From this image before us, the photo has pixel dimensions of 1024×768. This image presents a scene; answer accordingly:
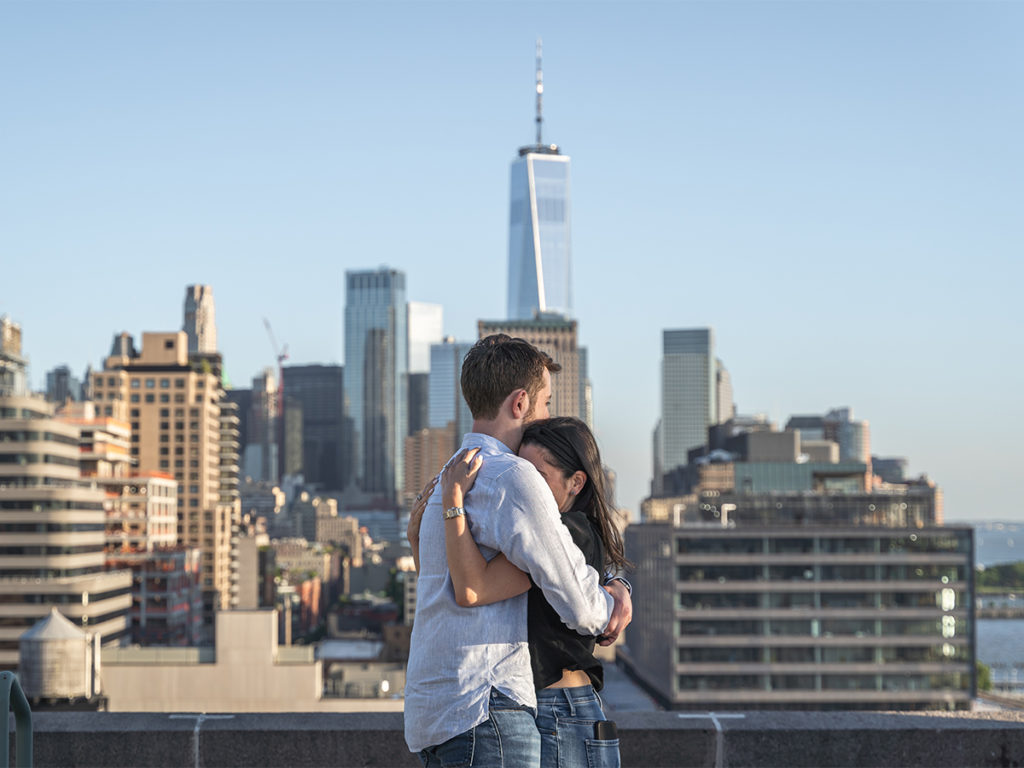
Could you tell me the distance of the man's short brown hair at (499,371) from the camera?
5.33 meters

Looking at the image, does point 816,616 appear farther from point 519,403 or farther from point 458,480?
point 458,480

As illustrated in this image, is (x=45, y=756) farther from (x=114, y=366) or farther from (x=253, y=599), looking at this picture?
(x=114, y=366)

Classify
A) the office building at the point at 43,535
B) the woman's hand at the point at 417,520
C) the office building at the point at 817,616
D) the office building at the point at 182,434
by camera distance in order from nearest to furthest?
the woman's hand at the point at 417,520 < the office building at the point at 817,616 < the office building at the point at 43,535 < the office building at the point at 182,434

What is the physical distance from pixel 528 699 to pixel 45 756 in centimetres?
431

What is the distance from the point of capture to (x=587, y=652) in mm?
5262

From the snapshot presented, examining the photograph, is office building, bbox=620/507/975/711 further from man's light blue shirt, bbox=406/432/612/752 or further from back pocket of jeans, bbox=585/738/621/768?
man's light blue shirt, bbox=406/432/612/752

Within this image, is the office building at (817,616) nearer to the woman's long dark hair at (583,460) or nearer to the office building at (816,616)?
the office building at (816,616)

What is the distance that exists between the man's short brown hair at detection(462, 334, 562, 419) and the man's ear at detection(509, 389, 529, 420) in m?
0.02

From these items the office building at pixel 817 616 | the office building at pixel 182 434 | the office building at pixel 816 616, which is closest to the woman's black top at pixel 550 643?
the office building at pixel 816 616

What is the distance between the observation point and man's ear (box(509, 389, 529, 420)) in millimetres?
5391

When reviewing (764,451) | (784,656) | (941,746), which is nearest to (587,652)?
(941,746)

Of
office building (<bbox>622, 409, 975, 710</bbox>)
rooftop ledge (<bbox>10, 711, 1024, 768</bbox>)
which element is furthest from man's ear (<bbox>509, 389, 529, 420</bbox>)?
office building (<bbox>622, 409, 975, 710</bbox>)

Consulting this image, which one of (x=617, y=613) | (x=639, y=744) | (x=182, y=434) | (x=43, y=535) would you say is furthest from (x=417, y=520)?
(x=182, y=434)

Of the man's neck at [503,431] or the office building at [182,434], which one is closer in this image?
the man's neck at [503,431]
